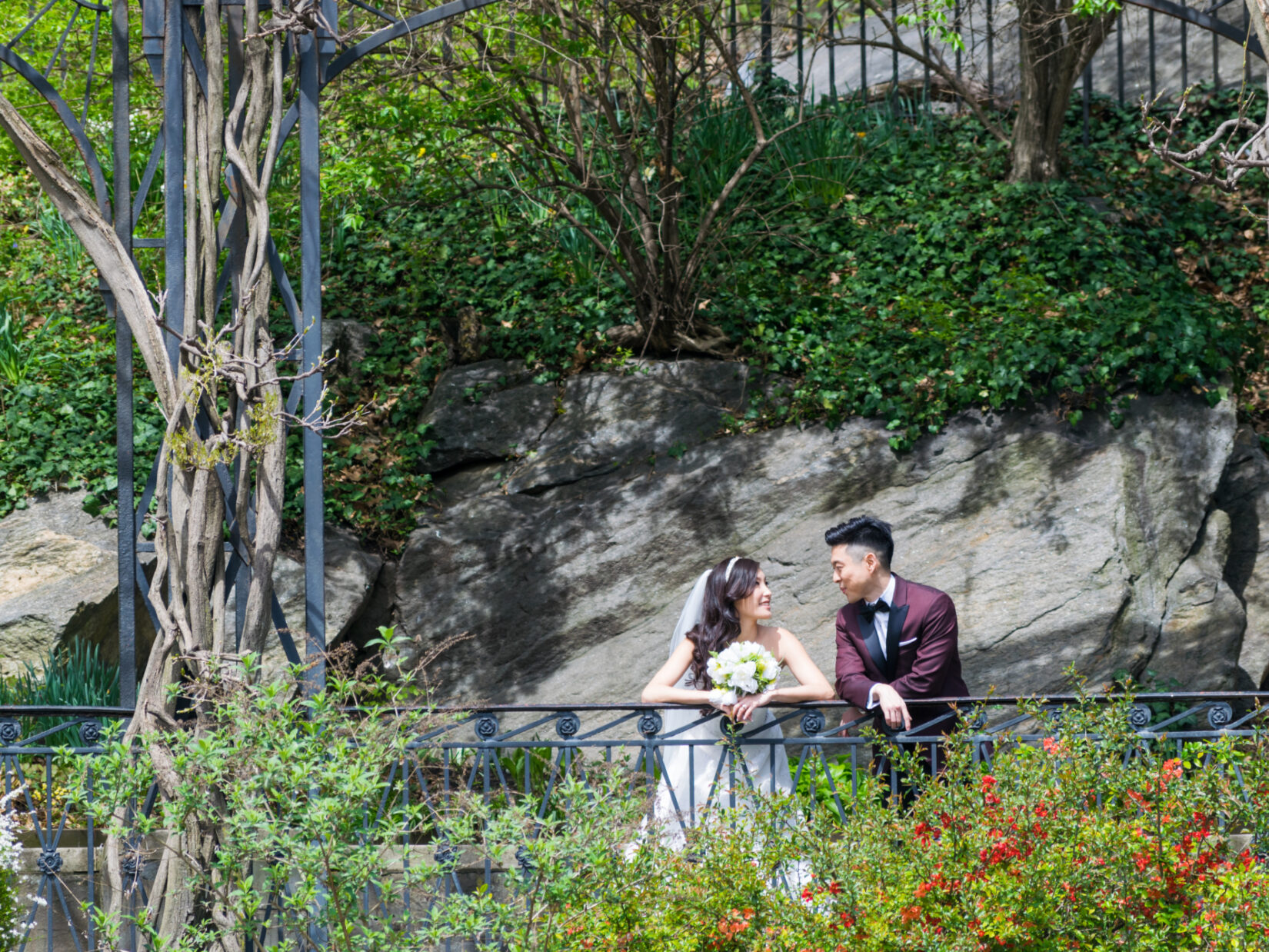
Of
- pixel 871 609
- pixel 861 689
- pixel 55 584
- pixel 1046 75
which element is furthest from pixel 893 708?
pixel 1046 75

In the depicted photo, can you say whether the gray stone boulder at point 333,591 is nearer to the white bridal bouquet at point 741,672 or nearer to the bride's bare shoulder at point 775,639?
the bride's bare shoulder at point 775,639

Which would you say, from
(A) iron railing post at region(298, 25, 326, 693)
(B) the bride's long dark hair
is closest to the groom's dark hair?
(B) the bride's long dark hair

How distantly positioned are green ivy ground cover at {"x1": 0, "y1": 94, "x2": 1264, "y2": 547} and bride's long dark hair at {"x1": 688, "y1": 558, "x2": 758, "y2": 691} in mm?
3296

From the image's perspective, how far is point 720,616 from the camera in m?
5.11

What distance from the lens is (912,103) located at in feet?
38.7

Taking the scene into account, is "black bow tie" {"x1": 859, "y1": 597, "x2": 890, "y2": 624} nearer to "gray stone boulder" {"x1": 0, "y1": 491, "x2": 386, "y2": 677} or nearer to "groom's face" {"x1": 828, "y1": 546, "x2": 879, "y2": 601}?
"groom's face" {"x1": 828, "y1": 546, "x2": 879, "y2": 601}

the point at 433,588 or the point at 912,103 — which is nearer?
the point at 433,588

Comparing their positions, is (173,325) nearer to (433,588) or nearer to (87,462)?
(433,588)

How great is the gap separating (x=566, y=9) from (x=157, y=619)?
18.1ft

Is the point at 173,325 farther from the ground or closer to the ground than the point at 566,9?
closer to the ground

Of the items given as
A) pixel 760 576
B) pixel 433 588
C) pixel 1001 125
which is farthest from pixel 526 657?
pixel 1001 125

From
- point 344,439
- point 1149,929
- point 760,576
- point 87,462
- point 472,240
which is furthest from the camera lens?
point 472,240

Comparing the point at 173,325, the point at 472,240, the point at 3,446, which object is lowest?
the point at 3,446

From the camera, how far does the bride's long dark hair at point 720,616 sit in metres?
5.06
